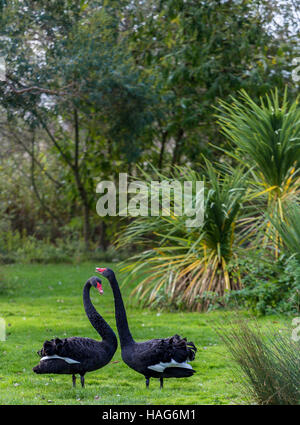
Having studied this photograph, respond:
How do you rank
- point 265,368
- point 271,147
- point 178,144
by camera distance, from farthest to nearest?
point 178,144
point 271,147
point 265,368

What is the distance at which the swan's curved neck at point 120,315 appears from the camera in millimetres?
3596

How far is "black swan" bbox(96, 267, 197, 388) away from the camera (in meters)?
3.48

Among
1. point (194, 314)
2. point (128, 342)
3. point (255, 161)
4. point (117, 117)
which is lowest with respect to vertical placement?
point (194, 314)

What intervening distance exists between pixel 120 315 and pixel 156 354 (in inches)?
12.6

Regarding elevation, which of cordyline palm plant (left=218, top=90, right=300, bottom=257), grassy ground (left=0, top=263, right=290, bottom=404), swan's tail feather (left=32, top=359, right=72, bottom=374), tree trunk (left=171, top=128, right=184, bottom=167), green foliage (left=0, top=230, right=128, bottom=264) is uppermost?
tree trunk (left=171, top=128, right=184, bottom=167)

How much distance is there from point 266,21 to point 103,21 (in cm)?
331

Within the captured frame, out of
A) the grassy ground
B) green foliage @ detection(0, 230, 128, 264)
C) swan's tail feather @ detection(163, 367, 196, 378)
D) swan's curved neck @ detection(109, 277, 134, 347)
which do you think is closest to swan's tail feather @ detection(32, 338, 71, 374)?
the grassy ground

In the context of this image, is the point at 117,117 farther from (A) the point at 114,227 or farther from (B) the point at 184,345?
(B) the point at 184,345

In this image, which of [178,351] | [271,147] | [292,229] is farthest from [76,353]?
[271,147]

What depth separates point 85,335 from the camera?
608cm

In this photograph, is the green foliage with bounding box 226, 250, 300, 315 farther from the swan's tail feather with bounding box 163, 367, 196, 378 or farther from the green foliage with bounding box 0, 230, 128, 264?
the green foliage with bounding box 0, 230, 128, 264

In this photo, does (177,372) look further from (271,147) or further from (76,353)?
(271,147)

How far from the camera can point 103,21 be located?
10891mm
